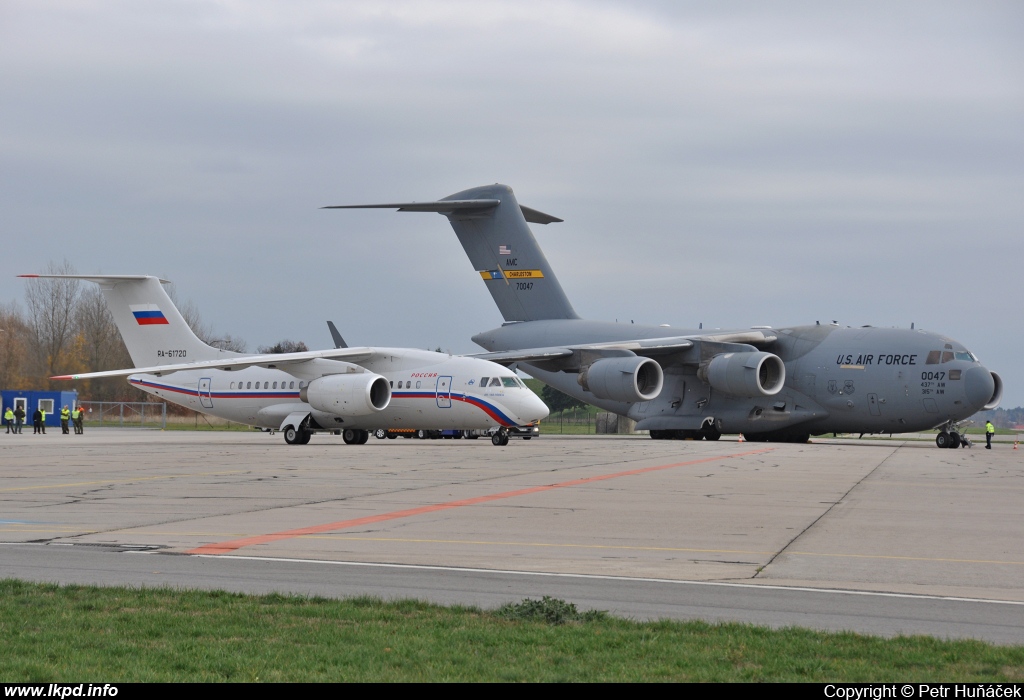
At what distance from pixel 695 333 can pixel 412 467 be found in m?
18.1

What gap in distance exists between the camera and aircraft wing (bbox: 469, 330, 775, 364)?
33781 mm

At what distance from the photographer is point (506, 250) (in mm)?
39375

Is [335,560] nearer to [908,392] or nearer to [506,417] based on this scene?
[506,417]

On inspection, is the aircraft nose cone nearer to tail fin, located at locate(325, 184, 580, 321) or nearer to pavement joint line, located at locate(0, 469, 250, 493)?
tail fin, located at locate(325, 184, 580, 321)

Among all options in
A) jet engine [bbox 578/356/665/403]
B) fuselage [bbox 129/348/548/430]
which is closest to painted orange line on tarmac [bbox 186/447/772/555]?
fuselage [bbox 129/348/548/430]

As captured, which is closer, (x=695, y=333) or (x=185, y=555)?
(x=185, y=555)

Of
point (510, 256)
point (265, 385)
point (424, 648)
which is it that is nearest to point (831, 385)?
point (510, 256)

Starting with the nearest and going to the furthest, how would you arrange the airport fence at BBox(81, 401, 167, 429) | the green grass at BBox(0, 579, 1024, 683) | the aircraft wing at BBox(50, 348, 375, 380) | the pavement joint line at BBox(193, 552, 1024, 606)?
the green grass at BBox(0, 579, 1024, 683), the pavement joint line at BBox(193, 552, 1024, 606), the aircraft wing at BBox(50, 348, 375, 380), the airport fence at BBox(81, 401, 167, 429)

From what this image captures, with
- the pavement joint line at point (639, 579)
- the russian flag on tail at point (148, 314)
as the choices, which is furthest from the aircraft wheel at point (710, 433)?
the pavement joint line at point (639, 579)

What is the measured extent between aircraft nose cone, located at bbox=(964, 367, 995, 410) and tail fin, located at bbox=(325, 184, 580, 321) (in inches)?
567

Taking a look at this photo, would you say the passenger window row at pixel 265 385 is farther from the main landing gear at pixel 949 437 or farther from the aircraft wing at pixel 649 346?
the main landing gear at pixel 949 437

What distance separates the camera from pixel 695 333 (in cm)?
3600
